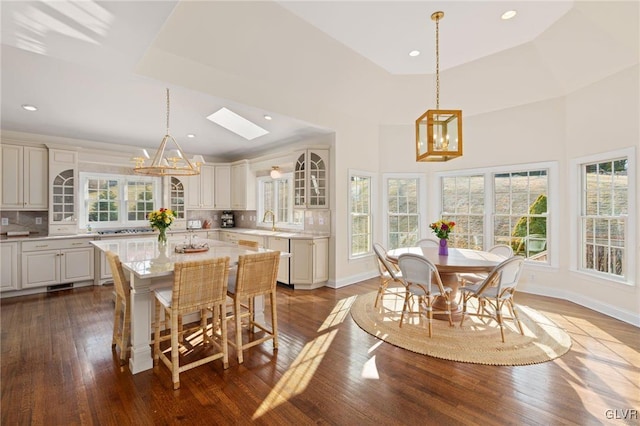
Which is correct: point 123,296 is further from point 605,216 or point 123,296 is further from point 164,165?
point 605,216

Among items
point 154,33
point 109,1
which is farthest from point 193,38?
point 109,1

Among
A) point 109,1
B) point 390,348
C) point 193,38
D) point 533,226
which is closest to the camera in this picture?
point 109,1

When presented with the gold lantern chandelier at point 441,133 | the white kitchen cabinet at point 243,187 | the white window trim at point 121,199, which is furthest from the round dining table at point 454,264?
the white window trim at point 121,199

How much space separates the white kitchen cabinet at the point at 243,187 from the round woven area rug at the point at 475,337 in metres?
3.87

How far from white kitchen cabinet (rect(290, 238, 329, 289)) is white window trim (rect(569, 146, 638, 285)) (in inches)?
151

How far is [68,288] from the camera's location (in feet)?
16.9

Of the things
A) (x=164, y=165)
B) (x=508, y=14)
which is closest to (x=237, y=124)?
(x=164, y=165)

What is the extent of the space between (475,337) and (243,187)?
A: 5.40 meters

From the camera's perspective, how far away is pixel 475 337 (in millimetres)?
3201

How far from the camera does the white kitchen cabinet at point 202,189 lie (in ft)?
22.8

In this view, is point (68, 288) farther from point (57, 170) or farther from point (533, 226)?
point (533, 226)

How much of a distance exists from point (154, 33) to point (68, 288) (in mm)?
4947

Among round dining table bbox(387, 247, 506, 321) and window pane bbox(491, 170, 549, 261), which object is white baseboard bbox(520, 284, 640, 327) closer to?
window pane bbox(491, 170, 549, 261)

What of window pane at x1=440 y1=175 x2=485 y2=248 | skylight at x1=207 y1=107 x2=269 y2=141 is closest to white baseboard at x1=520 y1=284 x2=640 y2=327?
window pane at x1=440 y1=175 x2=485 y2=248
